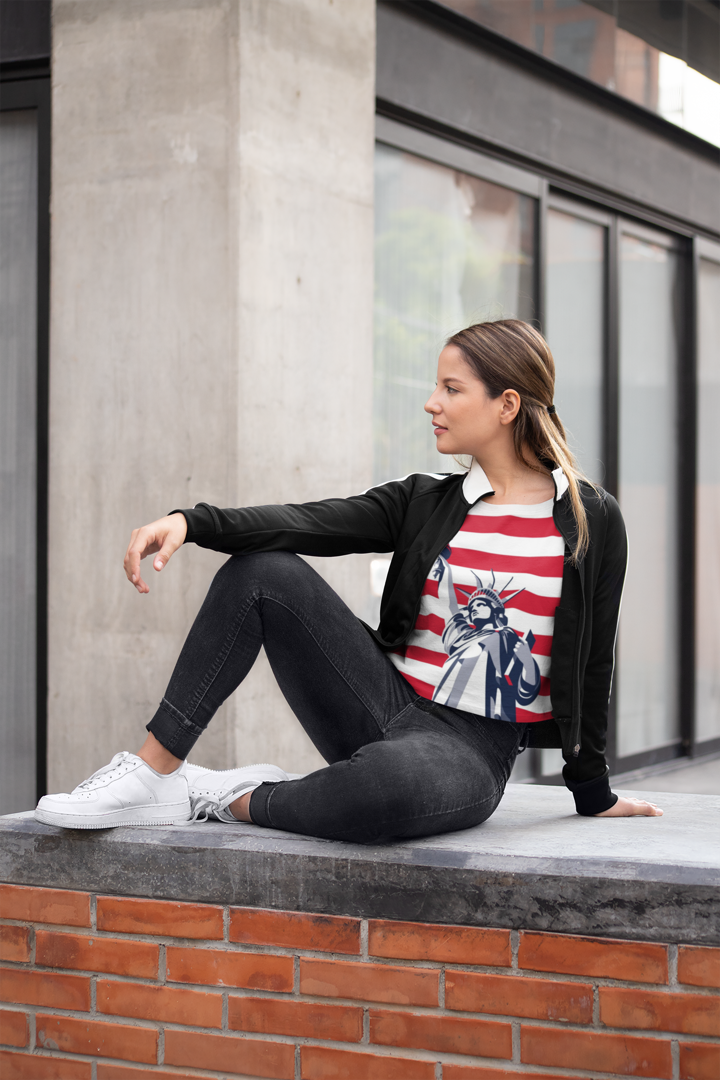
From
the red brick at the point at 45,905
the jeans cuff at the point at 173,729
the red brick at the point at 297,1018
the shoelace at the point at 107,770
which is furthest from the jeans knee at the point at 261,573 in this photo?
the red brick at the point at 297,1018

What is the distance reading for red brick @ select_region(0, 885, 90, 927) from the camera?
7.61 feet

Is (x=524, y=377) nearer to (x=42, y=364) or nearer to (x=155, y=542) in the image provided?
(x=155, y=542)

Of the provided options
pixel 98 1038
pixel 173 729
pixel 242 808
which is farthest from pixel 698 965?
pixel 98 1038

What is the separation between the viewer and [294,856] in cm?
219

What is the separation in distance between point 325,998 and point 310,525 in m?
1.03

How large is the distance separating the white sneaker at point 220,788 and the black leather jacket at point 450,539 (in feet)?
1.46

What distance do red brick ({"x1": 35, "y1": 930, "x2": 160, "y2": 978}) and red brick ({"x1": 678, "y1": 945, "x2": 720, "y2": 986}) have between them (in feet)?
3.54

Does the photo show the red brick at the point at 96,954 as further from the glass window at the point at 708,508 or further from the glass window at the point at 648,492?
the glass window at the point at 708,508

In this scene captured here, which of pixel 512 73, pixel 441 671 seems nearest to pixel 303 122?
pixel 512 73

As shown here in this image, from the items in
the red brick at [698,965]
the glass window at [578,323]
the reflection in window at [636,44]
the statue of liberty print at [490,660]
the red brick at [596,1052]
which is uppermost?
the reflection in window at [636,44]

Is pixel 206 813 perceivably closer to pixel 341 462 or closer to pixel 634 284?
pixel 341 462

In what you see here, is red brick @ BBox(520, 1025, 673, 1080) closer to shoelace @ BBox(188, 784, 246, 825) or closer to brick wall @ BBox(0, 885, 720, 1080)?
brick wall @ BBox(0, 885, 720, 1080)

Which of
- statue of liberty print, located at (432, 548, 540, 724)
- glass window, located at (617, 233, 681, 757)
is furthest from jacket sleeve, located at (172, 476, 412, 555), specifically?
glass window, located at (617, 233, 681, 757)

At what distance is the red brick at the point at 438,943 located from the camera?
2.04 metres
